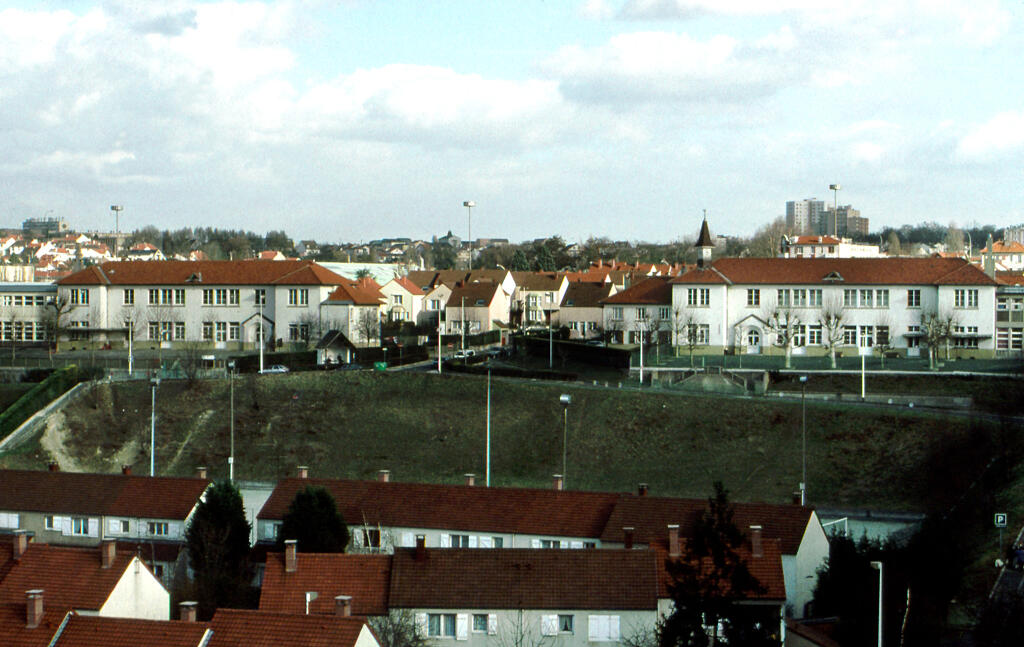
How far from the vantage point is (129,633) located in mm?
23406

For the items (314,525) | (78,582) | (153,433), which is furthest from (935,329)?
(78,582)

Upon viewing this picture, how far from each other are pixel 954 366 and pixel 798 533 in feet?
111

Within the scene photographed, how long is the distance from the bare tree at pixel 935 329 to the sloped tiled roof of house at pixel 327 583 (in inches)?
1734

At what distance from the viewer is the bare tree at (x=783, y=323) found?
72.8m

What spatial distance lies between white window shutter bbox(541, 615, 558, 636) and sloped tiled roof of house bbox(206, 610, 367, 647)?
511cm

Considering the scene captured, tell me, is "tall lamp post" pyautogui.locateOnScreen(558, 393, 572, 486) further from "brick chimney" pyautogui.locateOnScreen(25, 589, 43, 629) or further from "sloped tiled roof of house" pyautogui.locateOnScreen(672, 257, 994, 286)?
"brick chimney" pyautogui.locateOnScreen(25, 589, 43, 629)

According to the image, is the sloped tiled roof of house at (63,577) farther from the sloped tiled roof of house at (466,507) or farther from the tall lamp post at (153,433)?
the tall lamp post at (153,433)

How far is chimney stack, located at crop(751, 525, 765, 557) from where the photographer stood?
1133 inches

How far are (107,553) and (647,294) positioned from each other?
56.0 m

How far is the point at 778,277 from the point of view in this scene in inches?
2992

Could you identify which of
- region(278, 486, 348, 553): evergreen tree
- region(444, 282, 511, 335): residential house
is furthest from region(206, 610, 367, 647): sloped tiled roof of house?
region(444, 282, 511, 335): residential house

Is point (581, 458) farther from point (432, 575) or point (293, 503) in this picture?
point (432, 575)

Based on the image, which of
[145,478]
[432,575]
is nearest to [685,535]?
[432,575]

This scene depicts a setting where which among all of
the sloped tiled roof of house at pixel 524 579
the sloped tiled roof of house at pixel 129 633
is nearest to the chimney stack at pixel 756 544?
the sloped tiled roof of house at pixel 524 579
